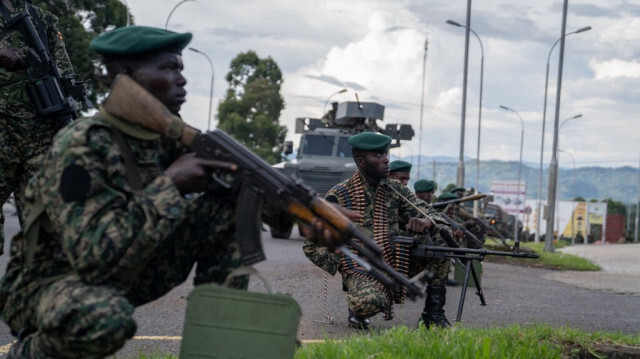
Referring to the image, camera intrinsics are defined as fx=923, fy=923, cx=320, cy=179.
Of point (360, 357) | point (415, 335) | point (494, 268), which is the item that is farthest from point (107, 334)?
point (494, 268)

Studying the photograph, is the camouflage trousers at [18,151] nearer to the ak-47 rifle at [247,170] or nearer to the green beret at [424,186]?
the ak-47 rifle at [247,170]

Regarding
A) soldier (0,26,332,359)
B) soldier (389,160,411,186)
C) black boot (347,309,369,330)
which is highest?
soldier (389,160,411,186)

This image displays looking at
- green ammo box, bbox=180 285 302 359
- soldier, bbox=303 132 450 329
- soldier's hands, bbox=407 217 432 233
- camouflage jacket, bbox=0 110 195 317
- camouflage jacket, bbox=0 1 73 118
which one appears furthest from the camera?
soldier, bbox=303 132 450 329

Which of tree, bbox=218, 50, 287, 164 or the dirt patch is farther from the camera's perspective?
tree, bbox=218, 50, 287, 164

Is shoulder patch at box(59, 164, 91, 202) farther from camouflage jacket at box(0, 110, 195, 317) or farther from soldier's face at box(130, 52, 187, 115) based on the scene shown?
soldier's face at box(130, 52, 187, 115)

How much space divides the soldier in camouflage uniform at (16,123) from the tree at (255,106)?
42.7 meters

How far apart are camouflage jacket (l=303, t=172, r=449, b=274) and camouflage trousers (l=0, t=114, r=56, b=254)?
2523mm

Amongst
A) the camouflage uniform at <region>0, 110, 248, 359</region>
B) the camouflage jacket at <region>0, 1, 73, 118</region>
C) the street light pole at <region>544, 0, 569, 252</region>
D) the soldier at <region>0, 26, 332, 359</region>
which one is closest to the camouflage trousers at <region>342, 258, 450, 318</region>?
the camouflage jacket at <region>0, 1, 73, 118</region>

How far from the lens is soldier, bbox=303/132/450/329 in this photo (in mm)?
7547

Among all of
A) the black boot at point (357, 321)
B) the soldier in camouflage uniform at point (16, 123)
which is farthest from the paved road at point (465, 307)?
the soldier in camouflage uniform at point (16, 123)

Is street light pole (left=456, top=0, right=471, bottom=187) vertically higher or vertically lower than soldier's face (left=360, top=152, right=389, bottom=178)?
higher

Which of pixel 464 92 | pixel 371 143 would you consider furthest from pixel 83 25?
pixel 371 143

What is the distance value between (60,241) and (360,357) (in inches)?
75.6

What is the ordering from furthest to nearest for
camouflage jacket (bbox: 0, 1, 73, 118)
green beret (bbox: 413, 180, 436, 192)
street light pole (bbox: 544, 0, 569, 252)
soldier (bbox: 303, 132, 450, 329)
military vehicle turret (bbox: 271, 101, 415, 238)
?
street light pole (bbox: 544, 0, 569, 252)
military vehicle turret (bbox: 271, 101, 415, 238)
green beret (bbox: 413, 180, 436, 192)
soldier (bbox: 303, 132, 450, 329)
camouflage jacket (bbox: 0, 1, 73, 118)
